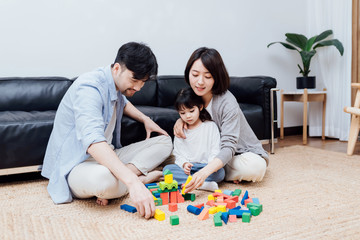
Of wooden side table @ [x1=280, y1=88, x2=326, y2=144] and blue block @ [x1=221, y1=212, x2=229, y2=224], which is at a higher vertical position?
wooden side table @ [x1=280, y1=88, x2=326, y2=144]

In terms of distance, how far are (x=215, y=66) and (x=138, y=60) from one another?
0.46m

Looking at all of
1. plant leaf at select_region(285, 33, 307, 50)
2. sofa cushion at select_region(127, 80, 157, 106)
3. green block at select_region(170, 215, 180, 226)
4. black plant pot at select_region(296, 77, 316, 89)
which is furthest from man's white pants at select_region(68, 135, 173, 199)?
plant leaf at select_region(285, 33, 307, 50)

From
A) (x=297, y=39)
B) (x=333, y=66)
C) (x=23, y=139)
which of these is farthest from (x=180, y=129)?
(x=333, y=66)

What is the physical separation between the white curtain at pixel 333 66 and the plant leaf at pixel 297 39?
0.22 m

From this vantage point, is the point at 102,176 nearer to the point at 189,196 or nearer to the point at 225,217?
the point at 189,196

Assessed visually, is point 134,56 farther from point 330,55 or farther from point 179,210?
point 330,55

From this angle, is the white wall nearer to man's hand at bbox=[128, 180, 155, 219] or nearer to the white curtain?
the white curtain

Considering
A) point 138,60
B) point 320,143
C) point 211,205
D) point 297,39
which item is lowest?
point 320,143

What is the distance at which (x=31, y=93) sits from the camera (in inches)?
98.8

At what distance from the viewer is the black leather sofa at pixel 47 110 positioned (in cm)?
195

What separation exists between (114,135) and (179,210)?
0.68 m

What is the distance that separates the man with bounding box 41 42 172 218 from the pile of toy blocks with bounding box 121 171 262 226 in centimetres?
13

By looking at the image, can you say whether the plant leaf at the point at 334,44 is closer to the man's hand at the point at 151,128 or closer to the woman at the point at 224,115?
the woman at the point at 224,115

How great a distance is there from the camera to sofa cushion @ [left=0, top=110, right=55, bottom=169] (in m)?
1.92
